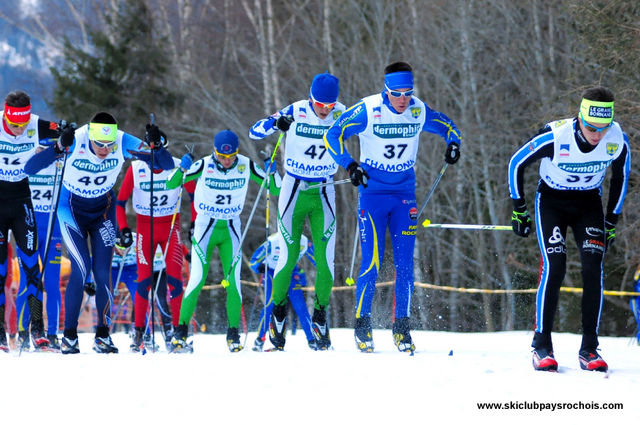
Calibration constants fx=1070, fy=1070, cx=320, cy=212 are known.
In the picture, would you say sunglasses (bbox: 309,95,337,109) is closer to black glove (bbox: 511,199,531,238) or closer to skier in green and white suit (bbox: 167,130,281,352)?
skier in green and white suit (bbox: 167,130,281,352)

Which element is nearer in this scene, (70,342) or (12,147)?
(70,342)

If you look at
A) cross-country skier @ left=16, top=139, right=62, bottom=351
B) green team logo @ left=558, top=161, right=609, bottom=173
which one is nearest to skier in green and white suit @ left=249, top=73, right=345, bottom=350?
cross-country skier @ left=16, top=139, right=62, bottom=351

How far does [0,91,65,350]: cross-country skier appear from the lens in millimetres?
8719

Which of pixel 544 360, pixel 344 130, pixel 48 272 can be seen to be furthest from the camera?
pixel 48 272

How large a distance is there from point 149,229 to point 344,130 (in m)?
2.84

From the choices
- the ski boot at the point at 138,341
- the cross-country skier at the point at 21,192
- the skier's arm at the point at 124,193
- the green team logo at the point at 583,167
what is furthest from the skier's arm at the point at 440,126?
the ski boot at the point at 138,341

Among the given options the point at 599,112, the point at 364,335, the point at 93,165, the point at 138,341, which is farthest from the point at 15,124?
the point at 599,112

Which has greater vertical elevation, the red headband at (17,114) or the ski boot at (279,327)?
the red headband at (17,114)

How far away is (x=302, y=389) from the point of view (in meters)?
5.48

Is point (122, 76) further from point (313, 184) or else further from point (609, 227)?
point (609, 227)

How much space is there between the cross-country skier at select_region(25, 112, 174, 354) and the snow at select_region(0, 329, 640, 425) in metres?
1.61

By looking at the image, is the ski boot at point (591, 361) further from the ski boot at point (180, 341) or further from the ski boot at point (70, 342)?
the ski boot at point (70, 342)

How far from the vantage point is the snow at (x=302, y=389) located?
491 cm

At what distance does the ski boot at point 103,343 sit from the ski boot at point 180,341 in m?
0.54
